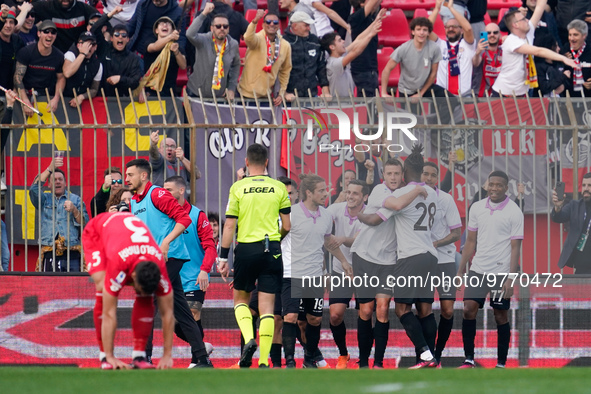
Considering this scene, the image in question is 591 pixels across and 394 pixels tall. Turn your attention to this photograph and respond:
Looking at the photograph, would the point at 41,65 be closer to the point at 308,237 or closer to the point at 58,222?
the point at 58,222

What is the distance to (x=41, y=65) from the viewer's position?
12.8m

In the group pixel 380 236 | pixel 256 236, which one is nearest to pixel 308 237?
pixel 380 236

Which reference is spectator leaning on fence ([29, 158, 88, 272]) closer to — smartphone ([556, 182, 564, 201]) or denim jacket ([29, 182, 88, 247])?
denim jacket ([29, 182, 88, 247])

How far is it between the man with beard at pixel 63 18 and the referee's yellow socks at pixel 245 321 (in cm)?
582

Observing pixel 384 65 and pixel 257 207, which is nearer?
pixel 257 207

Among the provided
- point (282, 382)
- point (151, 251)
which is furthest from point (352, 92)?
point (282, 382)

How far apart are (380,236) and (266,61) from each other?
3.66 meters

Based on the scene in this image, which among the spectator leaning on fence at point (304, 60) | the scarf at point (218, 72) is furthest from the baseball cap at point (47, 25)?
the spectator leaning on fence at point (304, 60)

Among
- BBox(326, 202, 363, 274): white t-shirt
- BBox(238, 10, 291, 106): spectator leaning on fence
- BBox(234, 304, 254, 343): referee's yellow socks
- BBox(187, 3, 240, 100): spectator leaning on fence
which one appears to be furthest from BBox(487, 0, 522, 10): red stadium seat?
BBox(234, 304, 254, 343): referee's yellow socks

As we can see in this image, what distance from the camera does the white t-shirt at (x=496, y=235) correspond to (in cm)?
1092

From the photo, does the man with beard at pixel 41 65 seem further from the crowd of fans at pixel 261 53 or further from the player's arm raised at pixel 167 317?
the player's arm raised at pixel 167 317

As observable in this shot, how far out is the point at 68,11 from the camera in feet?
46.3

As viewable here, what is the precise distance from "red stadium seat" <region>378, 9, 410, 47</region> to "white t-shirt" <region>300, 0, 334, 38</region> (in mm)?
1371

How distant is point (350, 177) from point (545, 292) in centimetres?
243
